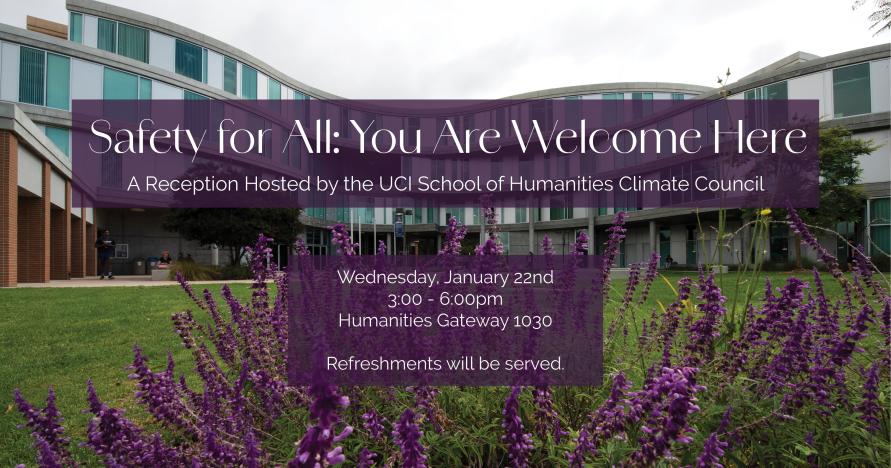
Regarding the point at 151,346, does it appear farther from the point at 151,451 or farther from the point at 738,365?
the point at 738,365

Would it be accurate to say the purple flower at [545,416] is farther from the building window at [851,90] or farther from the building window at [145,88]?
the building window at [851,90]

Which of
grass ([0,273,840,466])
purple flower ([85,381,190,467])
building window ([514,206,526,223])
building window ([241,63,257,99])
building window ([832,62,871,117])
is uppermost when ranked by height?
building window ([241,63,257,99])

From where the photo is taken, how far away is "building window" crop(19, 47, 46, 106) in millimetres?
24794

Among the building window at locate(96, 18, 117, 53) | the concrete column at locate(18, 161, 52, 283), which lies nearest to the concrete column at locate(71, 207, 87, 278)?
the concrete column at locate(18, 161, 52, 283)

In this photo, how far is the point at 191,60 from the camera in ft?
111

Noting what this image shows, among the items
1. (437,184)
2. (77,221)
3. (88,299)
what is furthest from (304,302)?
(77,221)

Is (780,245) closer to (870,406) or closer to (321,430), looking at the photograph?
(870,406)

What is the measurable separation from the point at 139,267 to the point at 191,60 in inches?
577

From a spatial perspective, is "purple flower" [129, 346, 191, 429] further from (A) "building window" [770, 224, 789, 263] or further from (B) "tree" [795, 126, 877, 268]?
(A) "building window" [770, 224, 789, 263]

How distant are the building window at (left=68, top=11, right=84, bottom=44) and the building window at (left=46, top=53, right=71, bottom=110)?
19.6ft

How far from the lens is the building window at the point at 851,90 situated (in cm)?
2717

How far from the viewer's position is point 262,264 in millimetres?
2582

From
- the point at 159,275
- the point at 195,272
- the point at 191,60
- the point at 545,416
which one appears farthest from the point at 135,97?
the point at 545,416

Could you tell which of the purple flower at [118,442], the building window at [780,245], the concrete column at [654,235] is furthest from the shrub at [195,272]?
the building window at [780,245]
